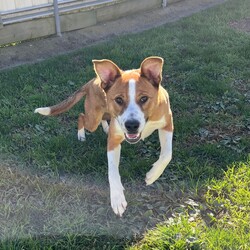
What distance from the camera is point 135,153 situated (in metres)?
4.22

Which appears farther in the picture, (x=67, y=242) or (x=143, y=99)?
(x=143, y=99)

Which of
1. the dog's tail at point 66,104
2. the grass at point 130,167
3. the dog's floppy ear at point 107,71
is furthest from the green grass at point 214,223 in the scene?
the dog's tail at point 66,104

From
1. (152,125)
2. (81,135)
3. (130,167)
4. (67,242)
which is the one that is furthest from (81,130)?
(67,242)

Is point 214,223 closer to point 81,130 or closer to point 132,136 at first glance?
point 132,136

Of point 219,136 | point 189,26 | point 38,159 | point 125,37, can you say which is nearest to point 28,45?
point 125,37

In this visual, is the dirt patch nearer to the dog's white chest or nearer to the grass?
the grass

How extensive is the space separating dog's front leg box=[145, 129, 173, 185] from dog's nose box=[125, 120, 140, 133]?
0.53 metres

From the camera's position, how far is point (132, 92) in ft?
10.8

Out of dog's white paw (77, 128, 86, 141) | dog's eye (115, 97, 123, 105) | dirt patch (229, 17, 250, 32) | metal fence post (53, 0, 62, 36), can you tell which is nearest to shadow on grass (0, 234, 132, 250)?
dog's eye (115, 97, 123, 105)

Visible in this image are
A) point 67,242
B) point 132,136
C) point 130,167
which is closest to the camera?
point 67,242

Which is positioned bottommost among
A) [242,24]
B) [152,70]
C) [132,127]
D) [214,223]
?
[242,24]

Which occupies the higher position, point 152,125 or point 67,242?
point 152,125

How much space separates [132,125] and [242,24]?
5.37m

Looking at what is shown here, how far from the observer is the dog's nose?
3.18 metres
